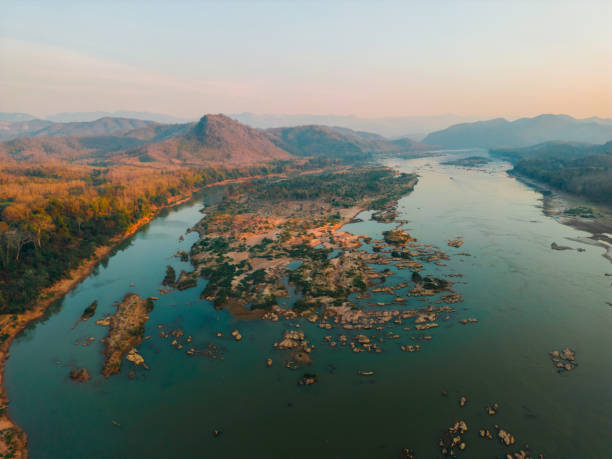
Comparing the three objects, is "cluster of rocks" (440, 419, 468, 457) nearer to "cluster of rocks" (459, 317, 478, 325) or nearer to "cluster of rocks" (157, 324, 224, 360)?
"cluster of rocks" (459, 317, 478, 325)

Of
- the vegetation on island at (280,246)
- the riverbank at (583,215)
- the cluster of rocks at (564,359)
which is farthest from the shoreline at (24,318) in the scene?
the riverbank at (583,215)

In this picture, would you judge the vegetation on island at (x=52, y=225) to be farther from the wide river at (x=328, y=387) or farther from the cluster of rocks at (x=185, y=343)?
the cluster of rocks at (x=185, y=343)

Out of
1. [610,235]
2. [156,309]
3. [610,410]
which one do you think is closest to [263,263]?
[156,309]

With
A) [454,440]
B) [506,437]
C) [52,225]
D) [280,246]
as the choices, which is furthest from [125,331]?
Result: [506,437]

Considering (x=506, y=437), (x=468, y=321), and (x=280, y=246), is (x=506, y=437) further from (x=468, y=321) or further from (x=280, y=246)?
(x=280, y=246)

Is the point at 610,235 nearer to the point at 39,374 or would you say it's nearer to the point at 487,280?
the point at 487,280
